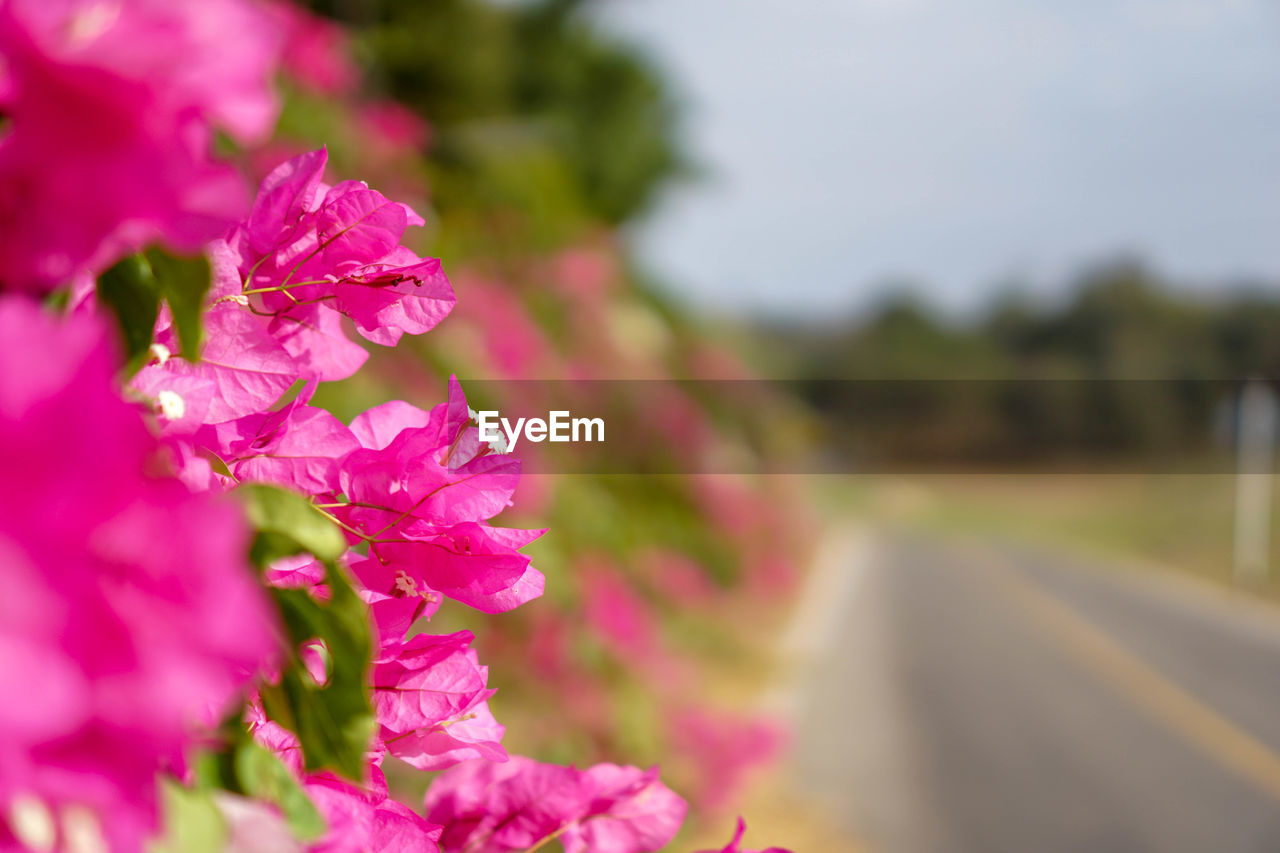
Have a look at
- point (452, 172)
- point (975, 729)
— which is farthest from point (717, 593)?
point (452, 172)

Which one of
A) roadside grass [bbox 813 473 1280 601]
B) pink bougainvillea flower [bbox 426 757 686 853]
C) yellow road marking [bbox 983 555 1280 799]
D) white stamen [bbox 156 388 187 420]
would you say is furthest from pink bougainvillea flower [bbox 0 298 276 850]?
roadside grass [bbox 813 473 1280 601]

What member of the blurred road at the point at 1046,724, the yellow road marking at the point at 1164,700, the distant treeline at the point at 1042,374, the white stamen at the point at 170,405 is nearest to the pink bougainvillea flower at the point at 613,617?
the blurred road at the point at 1046,724

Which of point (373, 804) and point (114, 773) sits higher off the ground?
point (114, 773)

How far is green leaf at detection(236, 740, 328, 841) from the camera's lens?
302 mm

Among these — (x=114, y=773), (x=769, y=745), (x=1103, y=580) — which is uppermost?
(x=114, y=773)

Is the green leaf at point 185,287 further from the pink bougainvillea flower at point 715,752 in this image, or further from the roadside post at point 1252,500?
the roadside post at point 1252,500

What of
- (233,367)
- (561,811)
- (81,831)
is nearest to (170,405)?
(233,367)

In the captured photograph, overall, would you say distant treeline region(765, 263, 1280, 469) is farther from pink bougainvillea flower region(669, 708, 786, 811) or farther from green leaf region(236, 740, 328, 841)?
green leaf region(236, 740, 328, 841)

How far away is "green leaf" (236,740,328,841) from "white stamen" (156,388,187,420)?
0.10 meters

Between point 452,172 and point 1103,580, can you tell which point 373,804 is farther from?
point 1103,580

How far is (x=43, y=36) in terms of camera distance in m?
0.23

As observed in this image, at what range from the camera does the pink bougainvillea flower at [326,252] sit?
401 mm

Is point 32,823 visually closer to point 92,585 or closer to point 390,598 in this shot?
point 92,585

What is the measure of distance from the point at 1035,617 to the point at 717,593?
4163 millimetres
